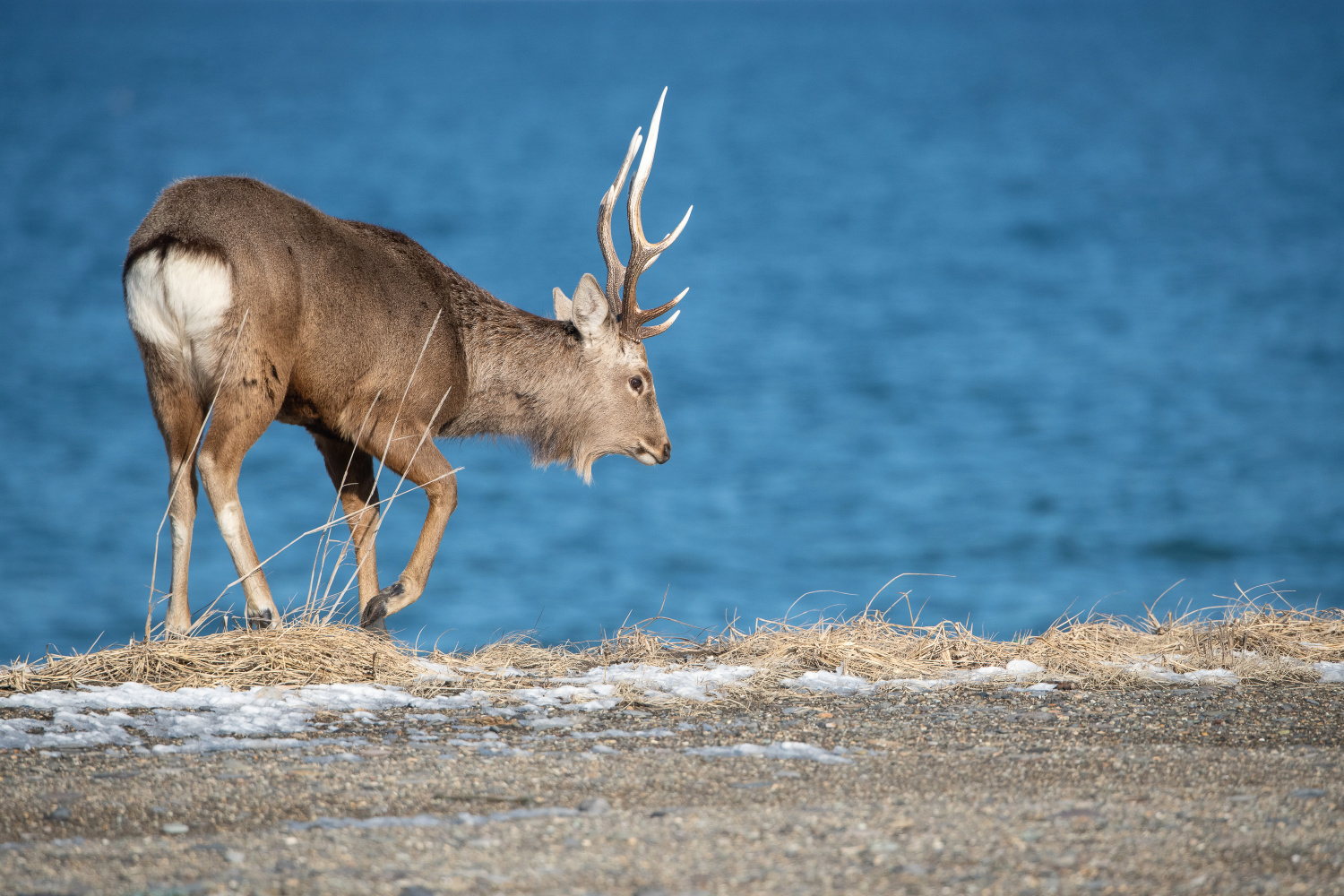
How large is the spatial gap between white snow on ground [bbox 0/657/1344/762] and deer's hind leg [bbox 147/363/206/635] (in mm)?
1236

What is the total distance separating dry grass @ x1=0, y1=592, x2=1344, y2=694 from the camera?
17.5 ft

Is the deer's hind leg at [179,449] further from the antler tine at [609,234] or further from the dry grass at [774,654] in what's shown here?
the antler tine at [609,234]

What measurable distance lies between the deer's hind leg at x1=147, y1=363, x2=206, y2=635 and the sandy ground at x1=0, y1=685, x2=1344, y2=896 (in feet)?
6.17

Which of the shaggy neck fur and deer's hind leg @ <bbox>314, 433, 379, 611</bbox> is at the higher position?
the shaggy neck fur

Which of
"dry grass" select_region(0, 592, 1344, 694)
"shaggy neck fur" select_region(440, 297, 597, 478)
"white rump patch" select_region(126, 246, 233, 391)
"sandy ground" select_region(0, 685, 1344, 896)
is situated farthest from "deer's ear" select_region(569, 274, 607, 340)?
"sandy ground" select_region(0, 685, 1344, 896)

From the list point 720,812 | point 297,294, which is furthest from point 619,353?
point 720,812

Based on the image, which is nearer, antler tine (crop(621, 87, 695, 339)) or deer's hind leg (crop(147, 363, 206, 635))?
deer's hind leg (crop(147, 363, 206, 635))

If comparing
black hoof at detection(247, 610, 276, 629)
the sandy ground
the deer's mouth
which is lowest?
the sandy ground

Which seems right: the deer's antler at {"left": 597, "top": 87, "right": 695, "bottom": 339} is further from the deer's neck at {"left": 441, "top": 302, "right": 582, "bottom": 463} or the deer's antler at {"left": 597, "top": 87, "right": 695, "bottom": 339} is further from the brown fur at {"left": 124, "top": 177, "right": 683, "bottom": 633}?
the deer's neck at {"left": 441, "top": 302, "right": 582, "bottom": 463}

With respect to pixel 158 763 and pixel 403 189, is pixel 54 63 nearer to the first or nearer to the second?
pixel 403 189

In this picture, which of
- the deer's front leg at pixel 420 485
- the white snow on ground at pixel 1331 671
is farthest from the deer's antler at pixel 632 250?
the white snow on ground at pixel 1331 671

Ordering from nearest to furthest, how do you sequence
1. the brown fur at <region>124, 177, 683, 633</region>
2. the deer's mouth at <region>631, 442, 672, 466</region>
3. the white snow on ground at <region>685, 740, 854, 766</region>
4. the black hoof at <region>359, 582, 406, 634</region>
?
1. the white snow on ground at <region>685, 740, 854, 766</region>
2. the brown fur at <region>124, 177, 683, 633</region>
3. the black hoof at <region>359, 582, 406, 634</region>
4. the deer's mouth at <region>631, 442, 672, 466</region>

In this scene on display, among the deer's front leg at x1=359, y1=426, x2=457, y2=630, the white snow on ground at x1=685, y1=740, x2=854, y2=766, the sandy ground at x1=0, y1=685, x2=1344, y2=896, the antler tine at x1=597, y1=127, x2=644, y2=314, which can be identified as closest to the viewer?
the sandy ground at x1=0, y1=685, x2=1344, y2=896

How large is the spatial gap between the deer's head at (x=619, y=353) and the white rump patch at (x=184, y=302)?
2254 mm
